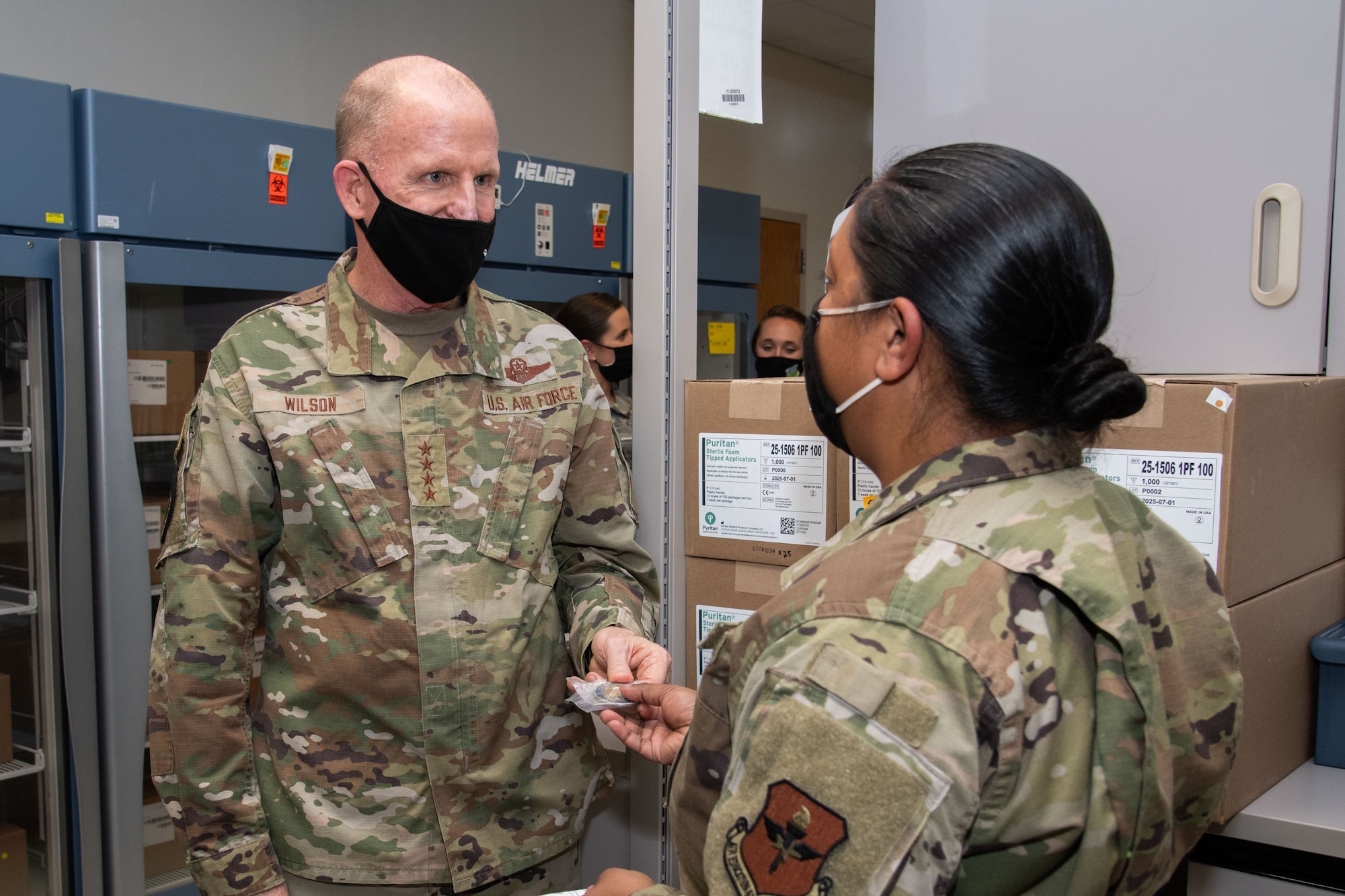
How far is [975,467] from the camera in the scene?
0.75m

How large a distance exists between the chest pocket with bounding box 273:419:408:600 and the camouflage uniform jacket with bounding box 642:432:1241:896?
2.26ft

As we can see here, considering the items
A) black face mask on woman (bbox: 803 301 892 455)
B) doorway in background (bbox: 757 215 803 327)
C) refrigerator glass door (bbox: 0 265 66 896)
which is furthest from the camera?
doorway in background (bbox: 757 215 803 327)

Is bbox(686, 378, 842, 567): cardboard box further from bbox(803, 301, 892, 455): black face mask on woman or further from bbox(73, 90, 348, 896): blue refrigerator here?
bbox(73, 90, 348, 896): blue refrigerator

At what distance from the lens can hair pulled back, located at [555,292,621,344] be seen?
343 centimetres

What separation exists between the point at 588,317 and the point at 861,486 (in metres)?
2.12

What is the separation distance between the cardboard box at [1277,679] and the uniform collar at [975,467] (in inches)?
25.7

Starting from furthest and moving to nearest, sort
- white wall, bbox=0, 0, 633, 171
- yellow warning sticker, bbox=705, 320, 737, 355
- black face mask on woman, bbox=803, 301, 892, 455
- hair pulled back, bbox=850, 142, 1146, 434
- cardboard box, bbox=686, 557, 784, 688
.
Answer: white wall, bbox=0, 0, 633, 171
yellow warning sticker, bbox=705, 320, 737, 355
cardboard box, bbox=686, 557, 784, 688
black face mask on woman, bbox=803, 301, 892, 455
hair pulled back, bbox=850, 142, 1146, 434

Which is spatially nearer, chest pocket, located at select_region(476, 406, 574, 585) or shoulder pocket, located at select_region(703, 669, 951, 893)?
shoulder pocket, located at select_region(703, 669, 951, 893)

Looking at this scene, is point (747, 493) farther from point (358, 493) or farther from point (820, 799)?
point (820, 799)

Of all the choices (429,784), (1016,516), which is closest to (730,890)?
(1016,516)

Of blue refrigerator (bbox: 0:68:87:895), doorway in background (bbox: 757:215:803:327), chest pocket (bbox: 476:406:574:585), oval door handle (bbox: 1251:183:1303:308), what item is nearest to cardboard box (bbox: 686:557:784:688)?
chest pocket (bbox: 476:406:574:585)

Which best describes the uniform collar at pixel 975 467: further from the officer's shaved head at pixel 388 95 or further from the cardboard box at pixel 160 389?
the cardboard box at pixel 160 389

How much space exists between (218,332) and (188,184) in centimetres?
47

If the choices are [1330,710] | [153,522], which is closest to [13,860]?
[153,522]
